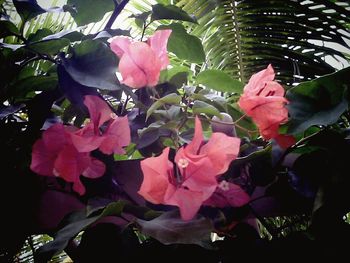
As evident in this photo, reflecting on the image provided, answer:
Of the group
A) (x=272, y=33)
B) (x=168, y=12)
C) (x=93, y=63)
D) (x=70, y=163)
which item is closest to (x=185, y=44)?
(x=168, y=12)

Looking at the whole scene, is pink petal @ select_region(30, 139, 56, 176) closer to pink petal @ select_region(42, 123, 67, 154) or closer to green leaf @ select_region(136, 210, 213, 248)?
pink petal @ select_region(42, 123, 67, 154)

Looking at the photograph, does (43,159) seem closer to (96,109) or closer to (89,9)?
(96,109)

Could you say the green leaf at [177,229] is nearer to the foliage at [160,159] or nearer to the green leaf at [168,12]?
the foliage at [160,159]

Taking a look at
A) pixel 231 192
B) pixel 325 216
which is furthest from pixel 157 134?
pixel 325 216

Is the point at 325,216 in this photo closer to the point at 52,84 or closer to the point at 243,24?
the point at 52,84

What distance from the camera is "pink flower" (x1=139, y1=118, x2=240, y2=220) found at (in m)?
0.32

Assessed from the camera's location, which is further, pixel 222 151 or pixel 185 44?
pixel 185 44

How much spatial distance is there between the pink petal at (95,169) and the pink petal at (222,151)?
14 centimetres

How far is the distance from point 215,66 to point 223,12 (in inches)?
6.2

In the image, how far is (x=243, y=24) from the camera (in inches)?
37.4

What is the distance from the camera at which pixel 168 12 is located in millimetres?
484

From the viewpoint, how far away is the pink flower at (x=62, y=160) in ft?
1.23

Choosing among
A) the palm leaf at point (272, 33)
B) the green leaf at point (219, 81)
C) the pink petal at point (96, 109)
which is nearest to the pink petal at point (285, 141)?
the green leaf at point (219, 81)

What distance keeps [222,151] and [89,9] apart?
292 mm
